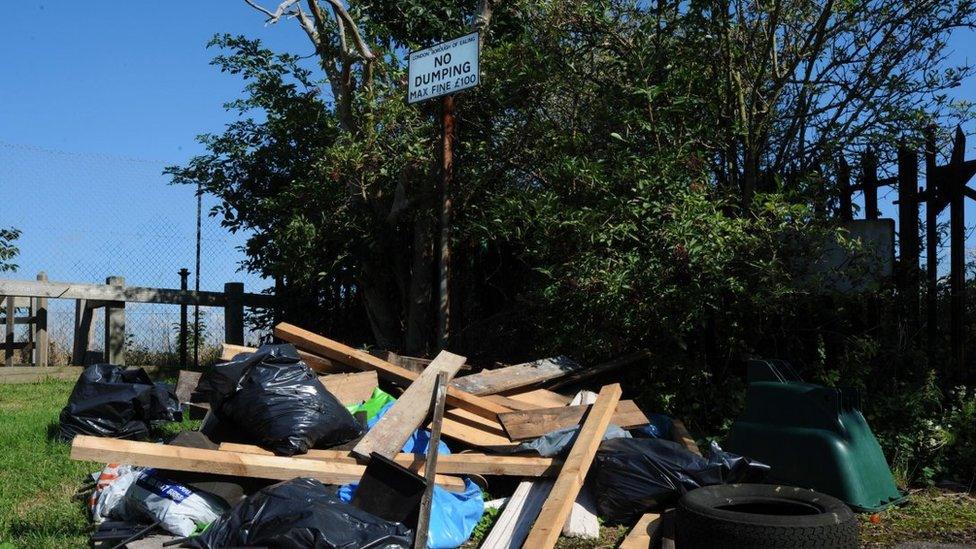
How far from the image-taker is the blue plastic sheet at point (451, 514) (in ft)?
14.0

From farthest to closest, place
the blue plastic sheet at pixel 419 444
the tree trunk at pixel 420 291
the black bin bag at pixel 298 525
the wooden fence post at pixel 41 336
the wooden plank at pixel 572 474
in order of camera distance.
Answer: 1. the wooden fence post at pixel 41 336
2. the tree trunk at pixel 420 291
3. the blue plastic sheet at pixel 419 444
4. the wooden plank at pixel 572 474
5. the black bin bag at pixel 298 525

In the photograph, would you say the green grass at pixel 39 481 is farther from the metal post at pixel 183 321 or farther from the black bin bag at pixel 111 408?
the metal post at pixel 183 321

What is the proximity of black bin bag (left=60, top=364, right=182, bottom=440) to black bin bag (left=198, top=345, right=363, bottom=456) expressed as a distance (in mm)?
1463

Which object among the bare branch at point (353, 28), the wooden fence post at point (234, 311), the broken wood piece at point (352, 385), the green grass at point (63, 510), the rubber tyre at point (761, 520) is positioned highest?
the bare branch at point (353, 28)

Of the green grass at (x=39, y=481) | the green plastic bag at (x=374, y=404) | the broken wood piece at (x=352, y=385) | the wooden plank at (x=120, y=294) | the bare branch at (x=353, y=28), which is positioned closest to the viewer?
the green grass at (x=39, y=481)

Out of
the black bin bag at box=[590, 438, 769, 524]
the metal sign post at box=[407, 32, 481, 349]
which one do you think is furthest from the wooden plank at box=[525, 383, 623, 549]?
the metal sign post at box=[407, 32, 481, 349]

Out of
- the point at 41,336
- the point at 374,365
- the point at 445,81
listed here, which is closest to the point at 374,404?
the point at 374,365

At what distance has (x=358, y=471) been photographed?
4.68 m

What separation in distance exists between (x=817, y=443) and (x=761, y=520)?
4.25 feet

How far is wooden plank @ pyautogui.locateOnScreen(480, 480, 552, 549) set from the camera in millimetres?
4343

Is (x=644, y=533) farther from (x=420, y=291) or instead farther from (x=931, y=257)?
(x=420, y=291)

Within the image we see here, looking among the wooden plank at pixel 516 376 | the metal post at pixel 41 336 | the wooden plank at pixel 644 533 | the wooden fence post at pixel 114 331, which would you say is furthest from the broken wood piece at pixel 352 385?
the metal post at pixel 41 336

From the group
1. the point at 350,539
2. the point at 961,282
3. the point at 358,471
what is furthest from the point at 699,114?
the point at 350,539

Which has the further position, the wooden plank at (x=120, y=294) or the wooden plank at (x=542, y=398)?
the wooden plank at (x=120, y=294)
